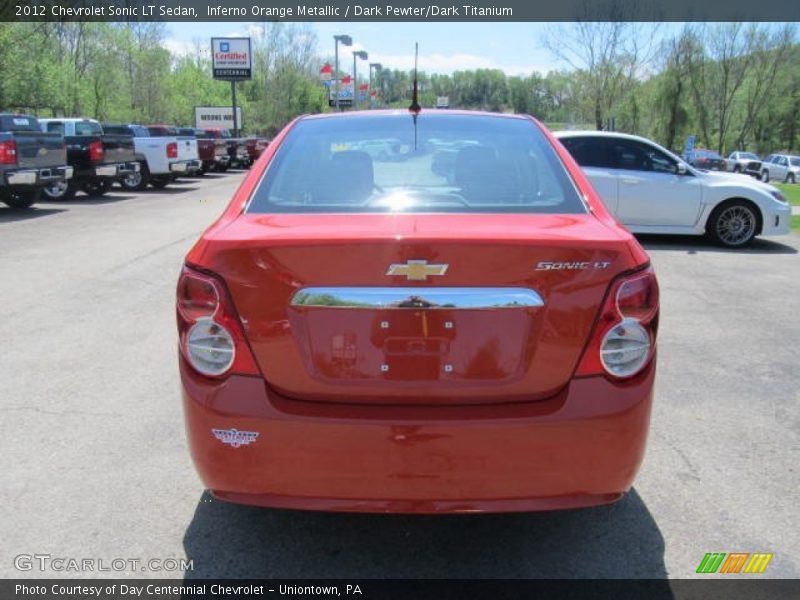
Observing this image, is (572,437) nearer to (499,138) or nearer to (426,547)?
(426,547)

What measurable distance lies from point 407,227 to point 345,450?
800 millimetres

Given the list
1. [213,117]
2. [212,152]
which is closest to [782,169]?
[212,152]

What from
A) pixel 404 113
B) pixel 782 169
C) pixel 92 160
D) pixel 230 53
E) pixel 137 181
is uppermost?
pixel 230 53

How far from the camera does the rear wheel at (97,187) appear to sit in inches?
739

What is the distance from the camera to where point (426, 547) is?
9.96ft

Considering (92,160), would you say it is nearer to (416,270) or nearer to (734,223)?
(734,223)

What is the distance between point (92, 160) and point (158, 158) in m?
3.44

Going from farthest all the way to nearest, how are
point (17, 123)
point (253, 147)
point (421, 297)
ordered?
point (253, 147)
point (17, 123)
point (421, 297)

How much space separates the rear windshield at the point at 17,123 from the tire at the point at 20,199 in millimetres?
1330

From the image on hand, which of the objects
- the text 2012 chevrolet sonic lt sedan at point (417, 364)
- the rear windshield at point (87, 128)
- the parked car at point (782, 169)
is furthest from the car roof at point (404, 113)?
the parked car at point (782, 169)

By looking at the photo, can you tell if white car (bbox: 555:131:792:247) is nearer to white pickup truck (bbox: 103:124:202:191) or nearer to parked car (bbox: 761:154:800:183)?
white pickup truck (bbox: 103:124:202:191)

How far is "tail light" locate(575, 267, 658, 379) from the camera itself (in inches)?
99.3

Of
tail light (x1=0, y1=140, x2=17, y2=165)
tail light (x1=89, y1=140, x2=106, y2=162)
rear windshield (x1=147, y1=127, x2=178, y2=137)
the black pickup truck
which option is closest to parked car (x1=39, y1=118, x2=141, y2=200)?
Result: tail light (x1=89, y1=140, x2=106, y2=162)

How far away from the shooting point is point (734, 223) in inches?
435
